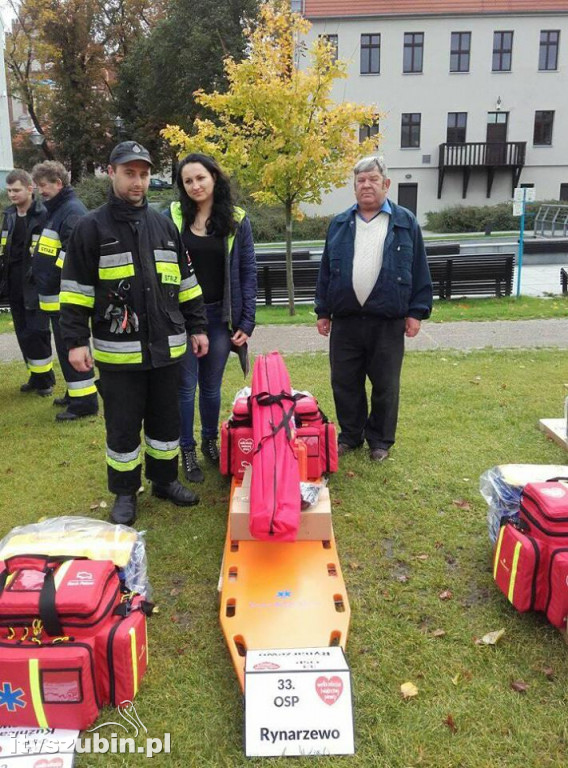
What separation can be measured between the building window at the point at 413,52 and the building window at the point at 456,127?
118 inches

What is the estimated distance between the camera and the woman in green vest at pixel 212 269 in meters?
4.08

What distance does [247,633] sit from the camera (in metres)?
2.82

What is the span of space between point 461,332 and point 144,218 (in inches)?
269

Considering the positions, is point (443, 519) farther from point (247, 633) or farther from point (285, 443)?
point (247, 633)

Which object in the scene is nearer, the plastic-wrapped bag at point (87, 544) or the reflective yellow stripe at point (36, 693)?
the reflective yellow stripe at point (36, 693)

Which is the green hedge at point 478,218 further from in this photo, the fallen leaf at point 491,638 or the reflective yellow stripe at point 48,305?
the fallen leaf at point 491,638

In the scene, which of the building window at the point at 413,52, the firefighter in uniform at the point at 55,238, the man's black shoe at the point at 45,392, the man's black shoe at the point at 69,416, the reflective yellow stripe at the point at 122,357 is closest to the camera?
the reflective yellow stripe at the point at 122,357

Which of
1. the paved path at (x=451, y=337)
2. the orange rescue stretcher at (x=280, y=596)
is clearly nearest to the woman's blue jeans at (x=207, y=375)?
the orange rescue stretcher at (x=280, y=596)

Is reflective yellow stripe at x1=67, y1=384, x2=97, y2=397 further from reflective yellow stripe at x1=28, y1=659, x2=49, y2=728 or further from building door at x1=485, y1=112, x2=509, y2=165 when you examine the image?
building door at x1=485, y1=112, x2=509, y2=165

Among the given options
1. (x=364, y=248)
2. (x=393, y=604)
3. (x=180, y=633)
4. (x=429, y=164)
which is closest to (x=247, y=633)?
(x=180, y=633)

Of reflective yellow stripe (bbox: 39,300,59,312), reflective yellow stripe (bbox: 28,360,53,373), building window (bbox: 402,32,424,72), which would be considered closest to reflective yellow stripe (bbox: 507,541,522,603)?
reflective yellow stripe (bbox: 39,300,59,312)

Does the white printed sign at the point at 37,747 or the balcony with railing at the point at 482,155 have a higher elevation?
the balcony with railing at the point at 482,155

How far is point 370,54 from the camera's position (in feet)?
106

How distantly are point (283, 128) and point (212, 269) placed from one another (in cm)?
711
